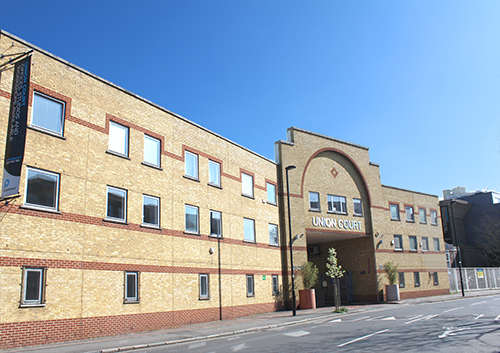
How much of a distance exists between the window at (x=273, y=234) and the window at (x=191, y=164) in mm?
7973

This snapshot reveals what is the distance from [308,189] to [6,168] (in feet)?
71.0

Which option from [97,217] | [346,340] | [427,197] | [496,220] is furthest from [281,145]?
[496,220]

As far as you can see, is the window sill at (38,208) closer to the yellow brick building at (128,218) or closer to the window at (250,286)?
the yellow brick building at (128,218)

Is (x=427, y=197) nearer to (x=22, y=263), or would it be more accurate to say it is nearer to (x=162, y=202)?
(x=162, y=202)

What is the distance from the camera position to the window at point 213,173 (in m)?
23.7

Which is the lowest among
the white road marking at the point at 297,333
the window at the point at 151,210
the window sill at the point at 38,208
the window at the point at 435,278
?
the white road marking at the point at 297,333

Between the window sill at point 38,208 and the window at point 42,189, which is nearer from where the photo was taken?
the window sill at point 38,208

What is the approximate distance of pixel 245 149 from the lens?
27.2 m

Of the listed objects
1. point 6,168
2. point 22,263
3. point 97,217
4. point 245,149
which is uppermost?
point 245,149

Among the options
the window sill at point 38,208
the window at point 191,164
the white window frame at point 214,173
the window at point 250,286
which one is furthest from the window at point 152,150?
the window at point 250,286

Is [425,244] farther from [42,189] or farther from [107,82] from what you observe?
[42,189]

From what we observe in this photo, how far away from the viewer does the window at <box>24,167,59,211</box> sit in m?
14.5

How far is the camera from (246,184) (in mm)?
26781

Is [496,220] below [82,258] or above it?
above
